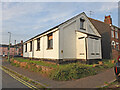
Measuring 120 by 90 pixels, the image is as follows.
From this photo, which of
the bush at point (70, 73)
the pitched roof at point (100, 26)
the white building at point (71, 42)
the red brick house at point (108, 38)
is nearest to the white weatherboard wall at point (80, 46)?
the white building at point (71, 42)

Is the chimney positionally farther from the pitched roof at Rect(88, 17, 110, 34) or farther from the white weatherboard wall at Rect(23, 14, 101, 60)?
the white weatherboard wall at Rect(23, 14, 101, 60)

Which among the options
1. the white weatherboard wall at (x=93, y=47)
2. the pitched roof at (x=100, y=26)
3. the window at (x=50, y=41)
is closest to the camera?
the white weatherboard wall at (x=93, y=47)

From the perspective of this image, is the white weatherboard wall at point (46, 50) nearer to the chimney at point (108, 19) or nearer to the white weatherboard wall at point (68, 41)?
the white weatherboard wall at point (68, 41)

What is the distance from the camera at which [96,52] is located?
13.0 metres

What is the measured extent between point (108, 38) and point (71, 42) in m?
12.6

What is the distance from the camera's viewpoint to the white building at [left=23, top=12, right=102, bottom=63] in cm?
1148

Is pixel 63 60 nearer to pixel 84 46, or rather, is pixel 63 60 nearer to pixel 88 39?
pixel 84 46

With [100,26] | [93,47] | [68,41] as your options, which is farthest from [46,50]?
[100,26]

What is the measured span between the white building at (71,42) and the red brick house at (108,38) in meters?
6.96

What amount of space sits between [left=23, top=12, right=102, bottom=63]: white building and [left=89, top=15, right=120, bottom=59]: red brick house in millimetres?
6959

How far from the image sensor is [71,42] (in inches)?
493

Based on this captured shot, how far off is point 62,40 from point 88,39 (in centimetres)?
326

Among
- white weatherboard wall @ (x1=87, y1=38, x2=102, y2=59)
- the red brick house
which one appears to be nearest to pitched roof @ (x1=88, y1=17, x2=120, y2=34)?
the red brick house

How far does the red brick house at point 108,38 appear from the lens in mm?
19736
